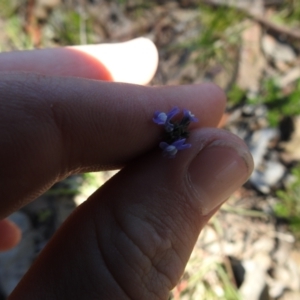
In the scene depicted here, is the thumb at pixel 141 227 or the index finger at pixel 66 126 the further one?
the thumb at pixel 141 227

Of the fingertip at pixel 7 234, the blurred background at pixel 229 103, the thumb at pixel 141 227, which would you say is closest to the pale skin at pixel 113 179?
the thumb at pixel 141 227

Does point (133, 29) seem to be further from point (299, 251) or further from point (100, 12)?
point (299, 251)

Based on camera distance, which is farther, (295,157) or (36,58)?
(295,157)

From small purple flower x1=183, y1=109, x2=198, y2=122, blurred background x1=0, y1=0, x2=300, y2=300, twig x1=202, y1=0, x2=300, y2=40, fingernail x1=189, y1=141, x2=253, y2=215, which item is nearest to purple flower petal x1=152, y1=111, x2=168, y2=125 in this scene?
small purple flower x1=183, y1=109, x2=198, y2=122

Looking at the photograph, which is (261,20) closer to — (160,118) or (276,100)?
(276,100)

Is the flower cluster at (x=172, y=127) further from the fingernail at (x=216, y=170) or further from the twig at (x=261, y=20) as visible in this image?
the twig at (x=261, y=20)

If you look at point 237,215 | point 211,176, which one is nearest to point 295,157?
point 237,215

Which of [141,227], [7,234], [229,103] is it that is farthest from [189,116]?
[229,103]

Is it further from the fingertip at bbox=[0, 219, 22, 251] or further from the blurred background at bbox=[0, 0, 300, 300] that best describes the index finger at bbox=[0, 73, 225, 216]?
the blurred background at bbox=[0, 0, 300, 300]
